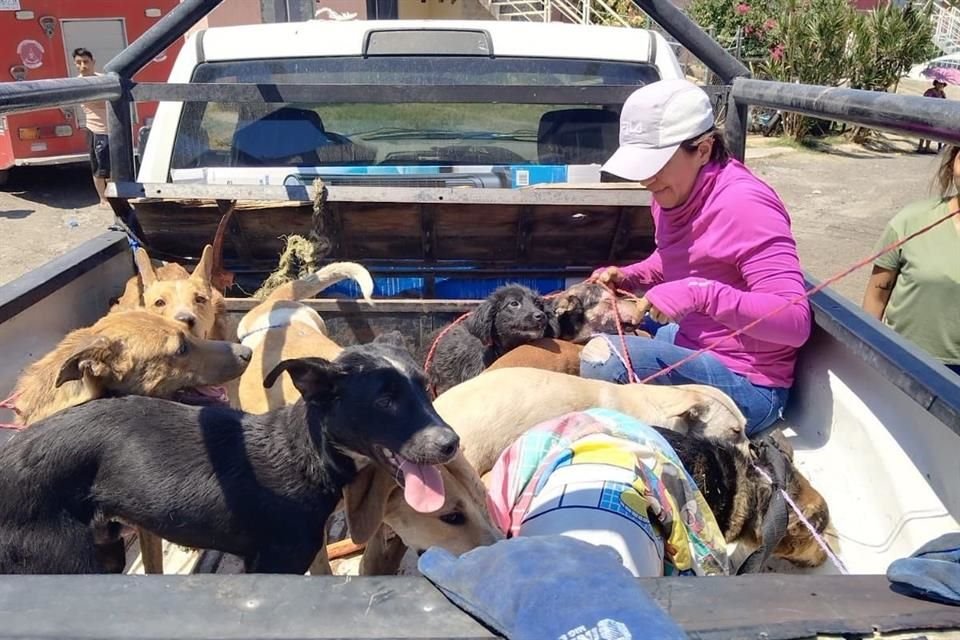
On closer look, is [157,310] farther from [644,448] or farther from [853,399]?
[853,399]

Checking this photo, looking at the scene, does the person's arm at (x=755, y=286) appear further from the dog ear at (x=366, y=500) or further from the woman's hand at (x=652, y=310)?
the dog ear at (x=366, y=500)

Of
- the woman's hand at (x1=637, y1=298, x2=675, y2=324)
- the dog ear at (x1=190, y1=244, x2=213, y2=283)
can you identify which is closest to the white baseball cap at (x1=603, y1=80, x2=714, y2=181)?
the woman's hand at (x1=637, y1=298, x2=675, y2=324)

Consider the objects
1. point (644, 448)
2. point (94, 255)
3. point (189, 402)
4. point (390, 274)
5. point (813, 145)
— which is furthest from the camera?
point (813, 145)

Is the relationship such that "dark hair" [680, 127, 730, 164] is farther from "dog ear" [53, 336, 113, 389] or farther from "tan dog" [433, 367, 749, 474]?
"dog ear" [53, 336, 113, 389]

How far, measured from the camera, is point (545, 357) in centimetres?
385

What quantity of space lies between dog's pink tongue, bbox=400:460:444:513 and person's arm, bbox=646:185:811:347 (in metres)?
1.28

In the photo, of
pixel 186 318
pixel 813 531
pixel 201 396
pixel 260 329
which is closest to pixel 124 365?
pixel 201 396

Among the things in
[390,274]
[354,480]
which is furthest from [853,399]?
[390,274]

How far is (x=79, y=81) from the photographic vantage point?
10.9 ft

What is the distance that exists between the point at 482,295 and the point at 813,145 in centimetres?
1749

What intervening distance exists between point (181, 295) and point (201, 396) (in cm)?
67

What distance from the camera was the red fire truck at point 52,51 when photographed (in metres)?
12.2

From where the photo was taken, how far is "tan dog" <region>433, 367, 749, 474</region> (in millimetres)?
2979

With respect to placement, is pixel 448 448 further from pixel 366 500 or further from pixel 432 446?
pixel 366 500
